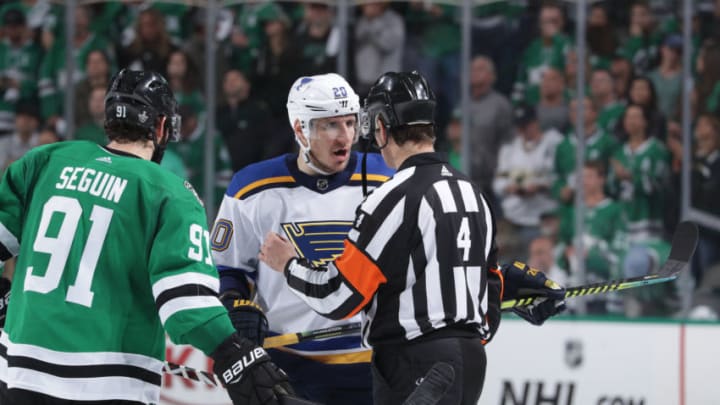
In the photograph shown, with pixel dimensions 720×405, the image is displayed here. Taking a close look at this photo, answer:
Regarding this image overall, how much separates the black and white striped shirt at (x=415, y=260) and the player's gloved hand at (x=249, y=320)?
36 cm

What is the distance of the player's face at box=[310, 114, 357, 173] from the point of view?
121 inches

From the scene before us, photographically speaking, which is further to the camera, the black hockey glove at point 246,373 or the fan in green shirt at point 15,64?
the fan in green shirt at point 15,64

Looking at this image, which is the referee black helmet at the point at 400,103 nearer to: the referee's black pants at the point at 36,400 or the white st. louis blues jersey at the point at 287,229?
the white st. louis blues jersey at the point at 287,229

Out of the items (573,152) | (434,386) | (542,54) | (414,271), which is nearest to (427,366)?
(434,386)

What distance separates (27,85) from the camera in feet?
21.0

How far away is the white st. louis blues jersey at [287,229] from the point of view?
3105mm

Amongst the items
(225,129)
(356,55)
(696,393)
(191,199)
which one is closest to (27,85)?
(225,129)

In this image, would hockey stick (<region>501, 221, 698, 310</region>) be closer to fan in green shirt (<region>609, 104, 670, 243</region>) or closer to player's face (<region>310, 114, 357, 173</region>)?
player's face (<region>310, 114, 357, 173</region>)

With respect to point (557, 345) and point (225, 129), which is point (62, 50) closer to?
point (225, 129)

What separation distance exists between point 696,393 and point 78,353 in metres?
3.12

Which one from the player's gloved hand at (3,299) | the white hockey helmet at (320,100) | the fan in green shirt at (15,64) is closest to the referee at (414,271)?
the white hockey helmet at (320,100)

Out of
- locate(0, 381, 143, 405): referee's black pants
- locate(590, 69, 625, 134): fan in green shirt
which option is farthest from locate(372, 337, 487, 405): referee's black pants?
locate(590, 69, 625, 134): fan in green shirt

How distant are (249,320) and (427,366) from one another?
602mm

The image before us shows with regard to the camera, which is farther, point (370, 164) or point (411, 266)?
point (370, 164)
